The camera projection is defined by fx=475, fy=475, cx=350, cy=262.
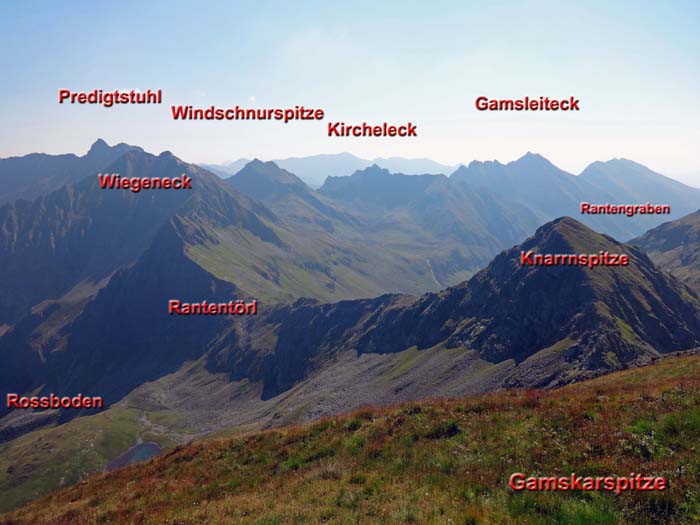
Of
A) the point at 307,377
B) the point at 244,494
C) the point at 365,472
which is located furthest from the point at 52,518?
the point at 307,377

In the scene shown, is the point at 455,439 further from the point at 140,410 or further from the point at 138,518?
the point at 140,410

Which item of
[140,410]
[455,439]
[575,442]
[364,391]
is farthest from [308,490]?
[140,410]

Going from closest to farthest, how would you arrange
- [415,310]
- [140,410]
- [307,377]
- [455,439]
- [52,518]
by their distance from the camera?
[455,439], [52,518], [415,310], [307,377], [140,410]

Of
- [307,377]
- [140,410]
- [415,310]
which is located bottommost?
[140,410]

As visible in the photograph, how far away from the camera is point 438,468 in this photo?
58.5 ft

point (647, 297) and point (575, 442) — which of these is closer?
point (575, 442)

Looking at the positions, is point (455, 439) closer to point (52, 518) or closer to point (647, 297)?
point (52, 518)

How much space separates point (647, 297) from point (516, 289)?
29.7 meters

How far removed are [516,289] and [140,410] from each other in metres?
160

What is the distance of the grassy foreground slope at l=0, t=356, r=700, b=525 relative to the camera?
1377 centimetres

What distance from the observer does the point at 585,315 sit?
100 m

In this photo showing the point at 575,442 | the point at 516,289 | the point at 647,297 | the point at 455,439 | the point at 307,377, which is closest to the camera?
the point at 575,442

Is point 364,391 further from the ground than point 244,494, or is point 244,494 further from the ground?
point 244,494

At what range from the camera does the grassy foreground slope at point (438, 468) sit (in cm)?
1377
